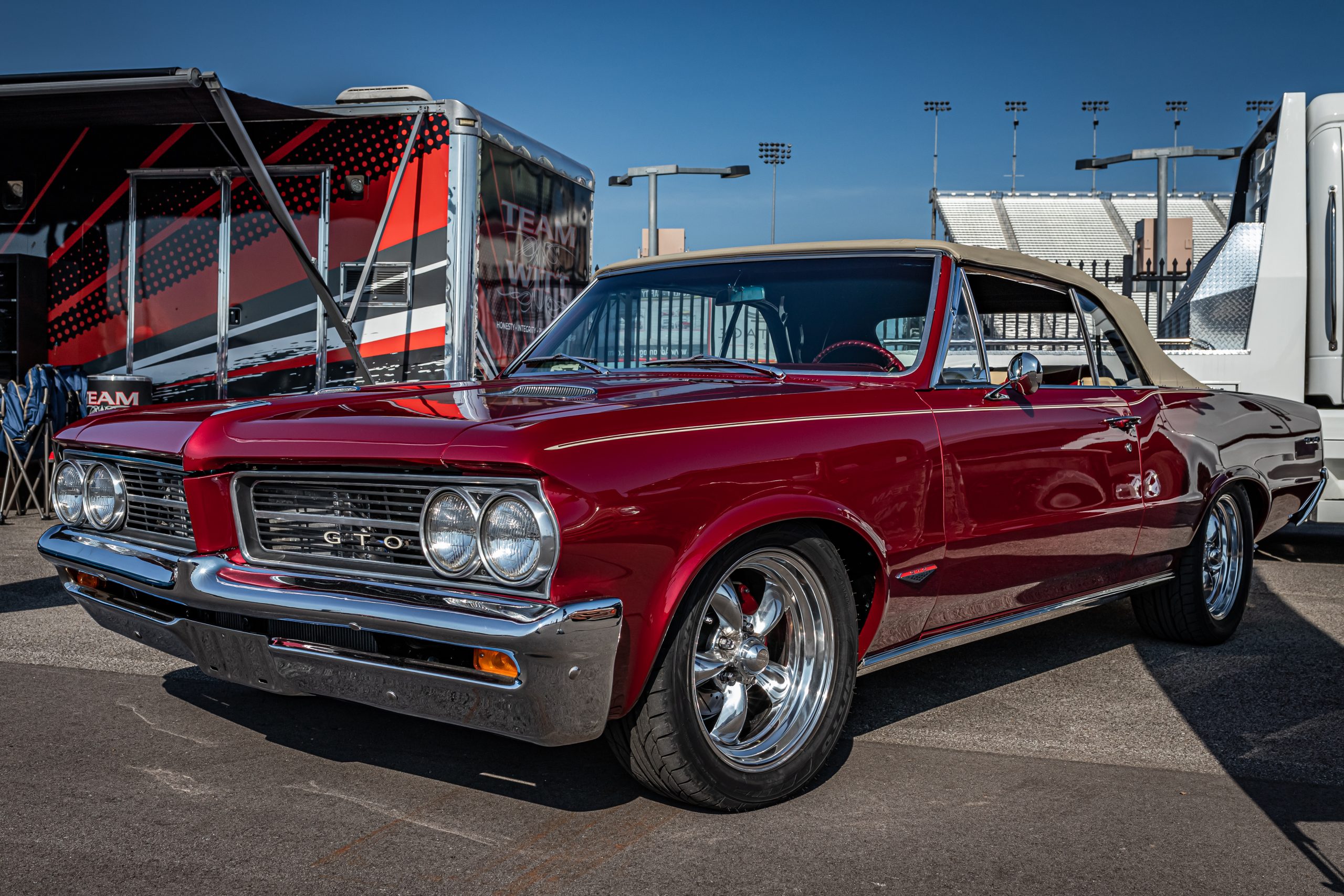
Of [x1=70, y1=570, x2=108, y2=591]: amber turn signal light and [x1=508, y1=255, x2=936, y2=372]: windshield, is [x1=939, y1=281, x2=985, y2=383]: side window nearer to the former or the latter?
[x1=508, y1=255, x2=936, y2=372]: windshield

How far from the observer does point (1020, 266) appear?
4516mm

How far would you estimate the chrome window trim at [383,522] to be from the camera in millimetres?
2598

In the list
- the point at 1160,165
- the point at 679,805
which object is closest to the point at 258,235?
the point at 679,805

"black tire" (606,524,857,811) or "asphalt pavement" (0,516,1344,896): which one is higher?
"black tire" (606,524,857,811)

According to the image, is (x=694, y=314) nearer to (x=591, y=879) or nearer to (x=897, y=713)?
(x=897, y=713)

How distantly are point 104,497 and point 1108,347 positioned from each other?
12.6 ft

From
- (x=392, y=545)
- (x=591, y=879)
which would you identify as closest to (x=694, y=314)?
(x=392, y=545)

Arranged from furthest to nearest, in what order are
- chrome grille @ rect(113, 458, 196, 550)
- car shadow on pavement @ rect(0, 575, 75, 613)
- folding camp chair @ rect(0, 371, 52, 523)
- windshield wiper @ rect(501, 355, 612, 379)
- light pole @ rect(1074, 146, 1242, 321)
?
light pole @ rect(1074, 146, 1242, 321) < folding camp chair @ rect(0, 371, 52, 523) < car shadow on pavement @ rect(0, 575, 75, 613) < windshield wiper @ rect(501, 355, 612, 379) < chrome grille @ rect(113, 458, 196, 550)

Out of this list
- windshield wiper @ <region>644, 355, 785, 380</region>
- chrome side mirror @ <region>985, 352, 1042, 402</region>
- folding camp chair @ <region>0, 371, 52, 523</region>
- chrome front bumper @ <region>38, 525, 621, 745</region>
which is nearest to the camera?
chrome front bumper @ <region>38, 525, 621, 745</region>

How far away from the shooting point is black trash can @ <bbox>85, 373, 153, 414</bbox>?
812cm

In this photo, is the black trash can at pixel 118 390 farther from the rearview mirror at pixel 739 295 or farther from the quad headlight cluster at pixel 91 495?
the rearview mirror at pixel 739 295

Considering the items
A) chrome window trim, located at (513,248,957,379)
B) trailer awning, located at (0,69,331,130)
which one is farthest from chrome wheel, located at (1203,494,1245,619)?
trailer awning, located at (0,69,331,130)

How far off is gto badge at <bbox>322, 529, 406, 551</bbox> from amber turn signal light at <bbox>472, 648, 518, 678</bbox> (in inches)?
13.9

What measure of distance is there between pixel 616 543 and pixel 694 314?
1.85 m
